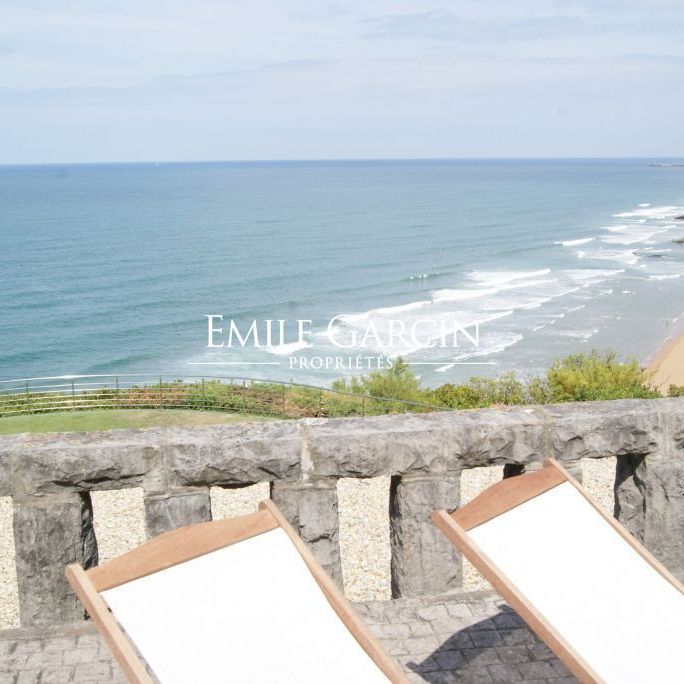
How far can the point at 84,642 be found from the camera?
4.23 meters

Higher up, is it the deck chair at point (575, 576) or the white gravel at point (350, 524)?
the deck chair at point (575, 576)

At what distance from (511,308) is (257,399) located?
26531 mm

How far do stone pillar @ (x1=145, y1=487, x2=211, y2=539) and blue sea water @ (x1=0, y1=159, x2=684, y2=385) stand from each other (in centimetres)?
2873

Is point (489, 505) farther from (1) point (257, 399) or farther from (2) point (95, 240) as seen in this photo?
(2) point (95, 240)

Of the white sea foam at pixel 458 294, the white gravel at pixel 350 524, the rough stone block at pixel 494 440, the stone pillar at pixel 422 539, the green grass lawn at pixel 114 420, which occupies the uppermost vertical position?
the rough stone block at pixel 494 440

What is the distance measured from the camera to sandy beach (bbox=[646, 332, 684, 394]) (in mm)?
29312

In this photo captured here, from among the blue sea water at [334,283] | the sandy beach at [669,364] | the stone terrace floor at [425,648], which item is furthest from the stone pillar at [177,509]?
the blue sea water at [334,283]

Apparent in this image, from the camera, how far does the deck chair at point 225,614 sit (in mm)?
2986

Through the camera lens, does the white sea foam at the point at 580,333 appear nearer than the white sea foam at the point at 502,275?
Yes

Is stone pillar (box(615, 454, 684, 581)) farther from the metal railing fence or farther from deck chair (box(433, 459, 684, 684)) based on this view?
the metal railing fence

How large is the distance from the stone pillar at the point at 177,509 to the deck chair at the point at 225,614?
599 millimetres

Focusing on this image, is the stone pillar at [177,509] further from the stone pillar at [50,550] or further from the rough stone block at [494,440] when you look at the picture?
the rough stone block at [494,440]

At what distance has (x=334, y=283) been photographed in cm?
5128

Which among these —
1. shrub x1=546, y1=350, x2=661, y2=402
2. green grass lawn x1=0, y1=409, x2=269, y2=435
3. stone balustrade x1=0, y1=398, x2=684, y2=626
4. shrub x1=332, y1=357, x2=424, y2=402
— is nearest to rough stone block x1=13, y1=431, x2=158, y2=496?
stone balustrade x1=0, y1=398, x2=684, y2=626
